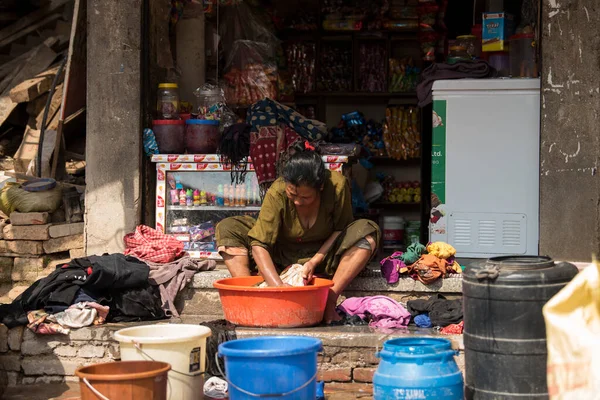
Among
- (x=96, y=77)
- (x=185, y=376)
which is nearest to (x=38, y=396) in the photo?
(x=185, y=376)

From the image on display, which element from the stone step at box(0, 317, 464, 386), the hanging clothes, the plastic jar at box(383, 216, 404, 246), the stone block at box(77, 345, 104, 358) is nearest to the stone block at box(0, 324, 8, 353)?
the stone step at box(0, 317, 464, 386)

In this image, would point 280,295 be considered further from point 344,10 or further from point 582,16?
point 344,10

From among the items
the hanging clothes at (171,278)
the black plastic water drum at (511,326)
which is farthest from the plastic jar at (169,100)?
the black plastic water drum at (511,326)

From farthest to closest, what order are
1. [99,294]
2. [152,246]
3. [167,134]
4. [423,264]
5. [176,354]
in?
[167,134] → [152,246] → [423,264] → [99,294] → [176,354]

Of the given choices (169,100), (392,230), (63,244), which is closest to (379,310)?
(169,100)

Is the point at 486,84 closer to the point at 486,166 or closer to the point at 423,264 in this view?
the point at 486,166

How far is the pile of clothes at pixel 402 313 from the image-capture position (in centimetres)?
611

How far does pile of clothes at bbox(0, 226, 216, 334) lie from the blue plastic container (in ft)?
8.52

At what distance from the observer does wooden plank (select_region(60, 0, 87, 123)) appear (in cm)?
761

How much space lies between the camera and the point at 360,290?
260 inches

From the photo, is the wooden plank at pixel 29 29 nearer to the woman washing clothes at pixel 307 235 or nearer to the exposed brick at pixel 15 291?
the exposed brick at pixel 15 291

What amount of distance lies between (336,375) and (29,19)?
610 cm

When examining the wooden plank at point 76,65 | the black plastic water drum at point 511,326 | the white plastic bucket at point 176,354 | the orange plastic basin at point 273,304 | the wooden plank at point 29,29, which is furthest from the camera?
the wooden plank at point 29,29

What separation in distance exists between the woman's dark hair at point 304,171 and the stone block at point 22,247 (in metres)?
2.77
